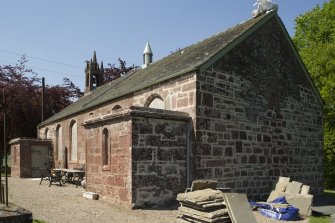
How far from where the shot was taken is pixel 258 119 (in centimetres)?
1384

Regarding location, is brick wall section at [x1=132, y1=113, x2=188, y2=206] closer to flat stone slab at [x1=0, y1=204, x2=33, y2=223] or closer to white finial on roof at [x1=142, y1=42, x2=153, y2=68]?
flat stone slab at [x1=0, y1=204, x2=33, y2=223]

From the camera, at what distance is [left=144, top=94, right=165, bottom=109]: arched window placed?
44.4 ft

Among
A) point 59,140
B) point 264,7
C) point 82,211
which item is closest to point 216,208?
point 82,211

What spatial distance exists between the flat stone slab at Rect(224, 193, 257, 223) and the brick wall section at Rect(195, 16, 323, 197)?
10.5 ft

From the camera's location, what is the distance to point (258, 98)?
14.0 meters

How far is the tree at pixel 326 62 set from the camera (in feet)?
74.8

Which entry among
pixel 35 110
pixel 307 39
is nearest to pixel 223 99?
pixel 307 39

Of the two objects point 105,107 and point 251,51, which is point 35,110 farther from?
point 251,51

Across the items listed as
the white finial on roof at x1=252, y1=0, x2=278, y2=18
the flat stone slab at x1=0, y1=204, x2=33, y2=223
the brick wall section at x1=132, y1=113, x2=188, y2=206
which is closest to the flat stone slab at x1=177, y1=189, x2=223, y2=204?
the brick wall section at x1=132, y1=113, x2=188, y2=206

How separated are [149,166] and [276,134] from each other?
6.44 metres

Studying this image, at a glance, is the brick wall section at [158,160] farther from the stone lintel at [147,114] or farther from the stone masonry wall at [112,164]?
the stone masonry wall at [112,164]

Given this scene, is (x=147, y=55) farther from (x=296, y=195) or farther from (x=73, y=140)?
(x=296, y=195)

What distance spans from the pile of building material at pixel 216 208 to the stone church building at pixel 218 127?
93.6 inches

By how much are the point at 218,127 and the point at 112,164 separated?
3.83 metres
